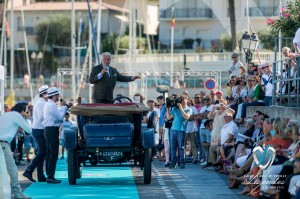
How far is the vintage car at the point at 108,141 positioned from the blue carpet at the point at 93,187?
483mm

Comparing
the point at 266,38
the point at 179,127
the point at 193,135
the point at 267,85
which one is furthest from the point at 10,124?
the point at 266,38

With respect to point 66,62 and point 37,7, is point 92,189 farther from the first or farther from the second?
point 37,7

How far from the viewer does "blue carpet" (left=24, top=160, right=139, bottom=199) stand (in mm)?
21822

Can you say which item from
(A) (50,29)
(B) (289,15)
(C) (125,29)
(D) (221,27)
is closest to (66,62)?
(A) (50,29)

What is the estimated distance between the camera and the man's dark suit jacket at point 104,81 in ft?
83.4

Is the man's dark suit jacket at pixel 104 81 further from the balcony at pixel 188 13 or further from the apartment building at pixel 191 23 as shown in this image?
the balcony at pixel 188 13

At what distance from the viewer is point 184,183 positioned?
24.4 m

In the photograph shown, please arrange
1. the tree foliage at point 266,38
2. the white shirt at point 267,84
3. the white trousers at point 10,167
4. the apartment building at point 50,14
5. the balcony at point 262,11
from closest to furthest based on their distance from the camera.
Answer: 1. the white trousers at point 10,167
2. the white shirt at point 267,84
3. the balcony at point 262,11
4. the tree foliage at point 266,38
5. the apartment building at point 50,14

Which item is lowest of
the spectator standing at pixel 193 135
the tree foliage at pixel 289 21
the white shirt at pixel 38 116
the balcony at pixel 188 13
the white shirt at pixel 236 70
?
the spectator standing at pixel 193 135

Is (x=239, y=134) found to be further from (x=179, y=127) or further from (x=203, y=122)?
Result: (x=203, y=122)

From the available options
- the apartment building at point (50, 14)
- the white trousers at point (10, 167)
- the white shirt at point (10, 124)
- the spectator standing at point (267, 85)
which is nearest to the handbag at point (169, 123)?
the spectator standing at point (267, 85)

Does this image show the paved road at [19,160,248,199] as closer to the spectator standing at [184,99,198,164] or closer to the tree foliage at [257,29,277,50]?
the spectator standing at [184,99,198,164]

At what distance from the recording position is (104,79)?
2544 centimetres

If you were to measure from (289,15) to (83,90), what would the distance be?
175 feet
